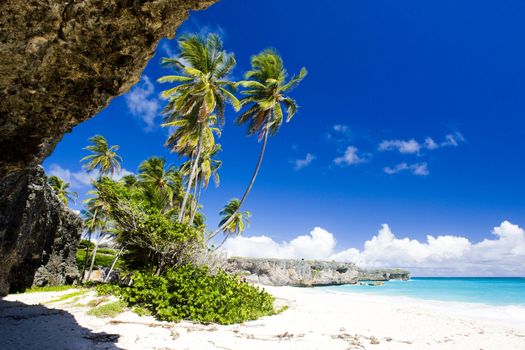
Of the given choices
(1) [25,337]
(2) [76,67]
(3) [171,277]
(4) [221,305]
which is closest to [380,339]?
(4) [221,305]

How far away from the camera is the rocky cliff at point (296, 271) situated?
55.1 metres

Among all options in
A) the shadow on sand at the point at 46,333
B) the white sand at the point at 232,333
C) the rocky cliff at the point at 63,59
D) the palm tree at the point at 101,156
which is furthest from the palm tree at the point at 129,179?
the rocky cliff at the point at 63,59

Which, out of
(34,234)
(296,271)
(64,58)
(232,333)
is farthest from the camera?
(296,271)

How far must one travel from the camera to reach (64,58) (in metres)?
2.84

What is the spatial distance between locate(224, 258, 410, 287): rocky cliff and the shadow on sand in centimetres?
3535

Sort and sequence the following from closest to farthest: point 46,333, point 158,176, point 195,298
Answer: point 46,333 < point 195,298 < point 158,176

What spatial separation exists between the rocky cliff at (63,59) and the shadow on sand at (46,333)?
11.3ft

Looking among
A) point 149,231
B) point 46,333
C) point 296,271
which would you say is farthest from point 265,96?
point 296,271

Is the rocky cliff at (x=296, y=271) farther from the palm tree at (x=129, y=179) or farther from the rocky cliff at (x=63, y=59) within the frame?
the rocky cliff at (x=63, y=59)

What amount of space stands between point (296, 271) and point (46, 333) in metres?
58.6

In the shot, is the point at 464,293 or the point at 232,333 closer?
the point at 232,333

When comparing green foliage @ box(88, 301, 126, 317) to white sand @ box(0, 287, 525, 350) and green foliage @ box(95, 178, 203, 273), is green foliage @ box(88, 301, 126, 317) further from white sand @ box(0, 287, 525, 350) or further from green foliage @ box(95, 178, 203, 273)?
green foliage @ box(95, 178, 203, 273)

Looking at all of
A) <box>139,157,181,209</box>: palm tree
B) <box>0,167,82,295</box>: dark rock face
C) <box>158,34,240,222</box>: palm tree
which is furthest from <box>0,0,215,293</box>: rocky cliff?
<box>139,157,181,209</box>: palm tree

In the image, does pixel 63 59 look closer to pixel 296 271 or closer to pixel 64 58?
pixel 64 58
